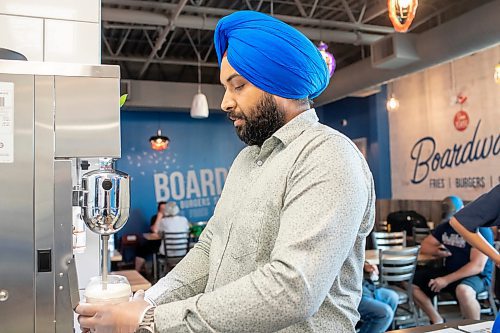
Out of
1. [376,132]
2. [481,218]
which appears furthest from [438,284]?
[376,132]

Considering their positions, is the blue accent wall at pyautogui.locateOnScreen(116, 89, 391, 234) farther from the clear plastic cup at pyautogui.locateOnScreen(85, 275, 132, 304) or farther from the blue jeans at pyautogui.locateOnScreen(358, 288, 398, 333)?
the clear plastic cup at pyautogui.locateOnScreen(85, 275, 132, 304)

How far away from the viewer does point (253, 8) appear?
7.20 meters

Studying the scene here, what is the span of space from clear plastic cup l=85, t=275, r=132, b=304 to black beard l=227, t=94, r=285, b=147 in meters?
0.46

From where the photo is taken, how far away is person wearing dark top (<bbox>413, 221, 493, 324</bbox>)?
432cm

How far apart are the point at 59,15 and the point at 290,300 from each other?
2110 mm

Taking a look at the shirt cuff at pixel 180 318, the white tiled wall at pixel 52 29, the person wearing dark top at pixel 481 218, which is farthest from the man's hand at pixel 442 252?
the shirt cuff at pixel 180 318

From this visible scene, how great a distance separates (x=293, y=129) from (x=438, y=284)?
153 inches

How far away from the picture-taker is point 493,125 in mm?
7000

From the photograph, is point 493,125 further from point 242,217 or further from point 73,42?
point 242,217

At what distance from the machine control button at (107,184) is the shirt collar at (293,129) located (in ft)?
1.50

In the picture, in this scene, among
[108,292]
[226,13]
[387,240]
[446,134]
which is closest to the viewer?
[108,292]

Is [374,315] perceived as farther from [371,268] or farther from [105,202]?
[105,202]

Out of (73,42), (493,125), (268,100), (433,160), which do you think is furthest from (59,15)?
(433,160)

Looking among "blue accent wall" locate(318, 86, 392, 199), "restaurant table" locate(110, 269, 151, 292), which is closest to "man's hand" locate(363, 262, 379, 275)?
"restaurant table" locate(110, 269, 151, 292)
